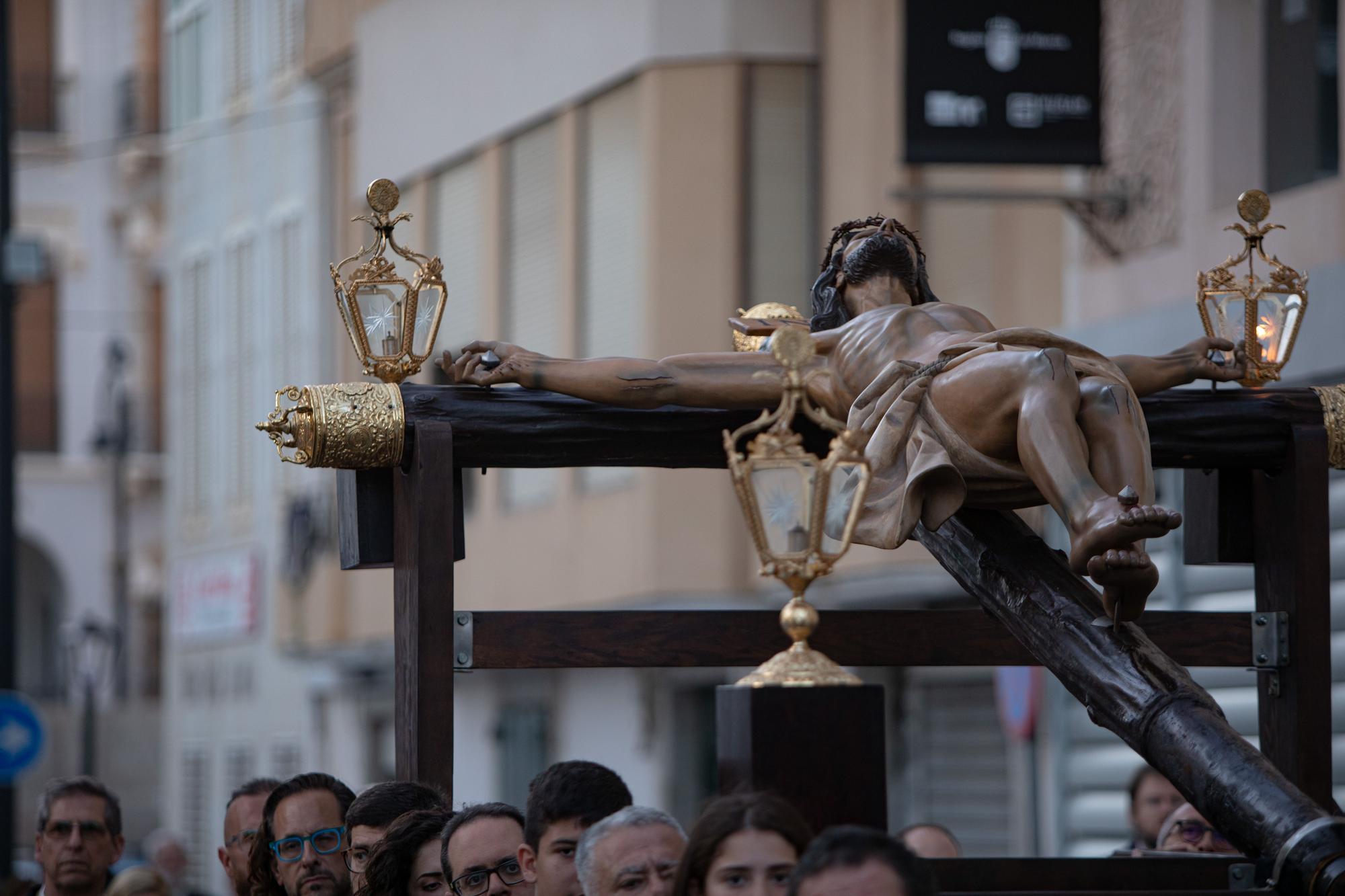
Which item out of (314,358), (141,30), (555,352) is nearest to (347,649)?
(314,358)

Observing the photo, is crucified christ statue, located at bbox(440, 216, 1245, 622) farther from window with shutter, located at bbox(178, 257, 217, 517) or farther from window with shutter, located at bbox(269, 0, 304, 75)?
window with shutter, located at bbox(178, 257, 217, 517)

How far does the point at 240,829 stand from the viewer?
24.2 feet

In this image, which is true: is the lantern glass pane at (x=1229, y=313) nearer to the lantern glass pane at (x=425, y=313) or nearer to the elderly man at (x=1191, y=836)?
the elderly man at (x=1191, y=836)

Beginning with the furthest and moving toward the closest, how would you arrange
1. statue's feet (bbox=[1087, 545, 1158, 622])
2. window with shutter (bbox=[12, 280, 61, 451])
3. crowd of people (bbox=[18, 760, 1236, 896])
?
window with shutter (bbox=[12, 280, 61, 451])
statue's feet (bbox=[1087, 545, 1158, 622])
crowd of people (bbox=[18, 760, 1236, 896])

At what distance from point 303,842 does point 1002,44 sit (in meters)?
7.61

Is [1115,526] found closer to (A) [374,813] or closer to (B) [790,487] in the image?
(B) [790,487]

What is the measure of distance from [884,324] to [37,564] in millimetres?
33892

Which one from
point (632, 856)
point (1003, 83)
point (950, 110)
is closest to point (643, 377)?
point (632, 856)

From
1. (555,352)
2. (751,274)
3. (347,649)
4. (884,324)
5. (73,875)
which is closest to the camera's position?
(884,324)

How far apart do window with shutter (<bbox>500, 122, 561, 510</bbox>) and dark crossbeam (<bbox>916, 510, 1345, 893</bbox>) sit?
13.4m

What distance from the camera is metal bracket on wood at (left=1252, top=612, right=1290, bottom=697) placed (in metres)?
7.04

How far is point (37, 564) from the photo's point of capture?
38.8 m

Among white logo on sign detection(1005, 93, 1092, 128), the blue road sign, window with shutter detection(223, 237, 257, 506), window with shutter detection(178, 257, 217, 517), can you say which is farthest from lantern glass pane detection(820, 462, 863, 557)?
window with shutter detection(178, 257, 217, 517)

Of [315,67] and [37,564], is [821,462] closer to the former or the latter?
[315,67]
